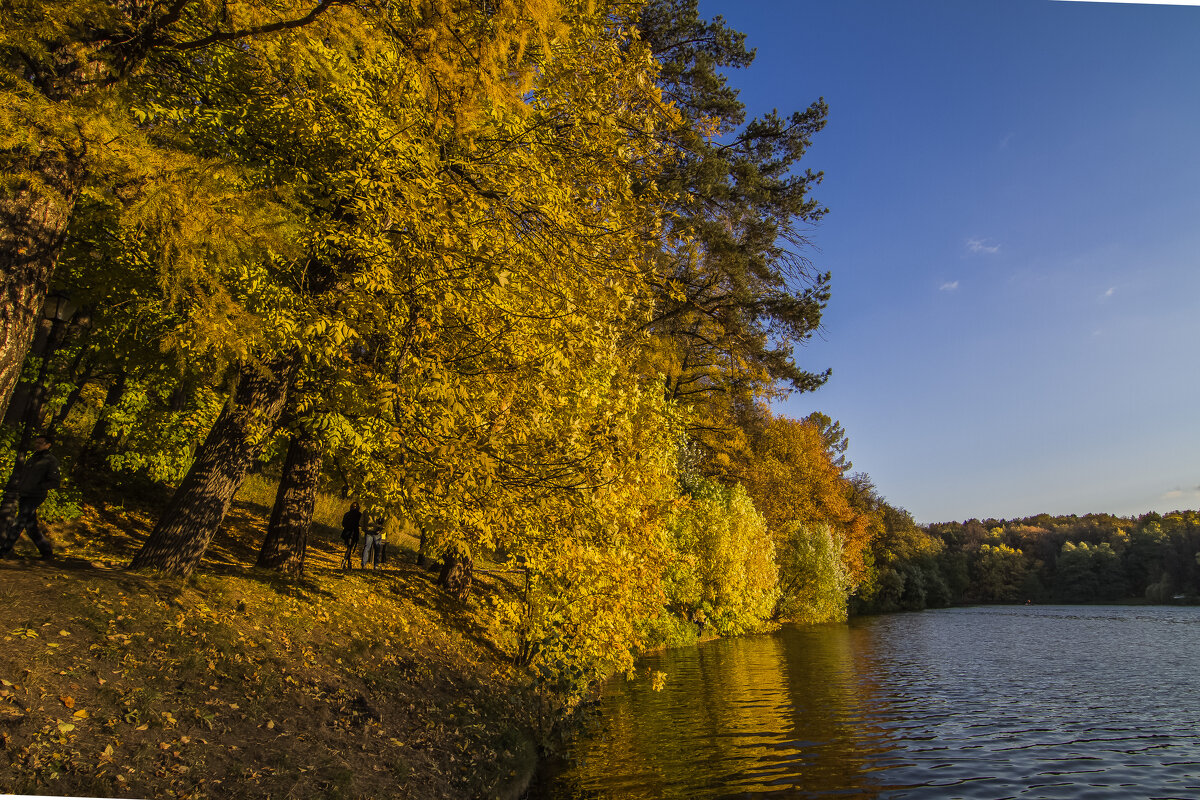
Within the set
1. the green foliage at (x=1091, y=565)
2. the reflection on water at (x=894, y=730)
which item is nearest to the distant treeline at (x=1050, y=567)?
the green foliage at (x=1091, y=565)

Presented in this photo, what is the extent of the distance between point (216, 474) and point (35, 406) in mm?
5402

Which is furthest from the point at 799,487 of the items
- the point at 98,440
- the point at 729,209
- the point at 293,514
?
the point at 98,440

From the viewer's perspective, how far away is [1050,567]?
9531 centimetres

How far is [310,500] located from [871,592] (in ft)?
200

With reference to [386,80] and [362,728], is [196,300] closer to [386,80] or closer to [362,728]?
[386,80]

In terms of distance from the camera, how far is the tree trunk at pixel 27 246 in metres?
6.03

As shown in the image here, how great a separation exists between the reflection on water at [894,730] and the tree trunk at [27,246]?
28.0 feet

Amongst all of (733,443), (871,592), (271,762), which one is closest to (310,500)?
(271,762)

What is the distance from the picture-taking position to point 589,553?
1060 cm

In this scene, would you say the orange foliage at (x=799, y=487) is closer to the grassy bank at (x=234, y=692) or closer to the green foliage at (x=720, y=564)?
the green foliage at (x=720, y=564)

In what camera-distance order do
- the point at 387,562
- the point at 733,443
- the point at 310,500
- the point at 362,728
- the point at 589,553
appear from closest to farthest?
1. the point at 362,728
2. the point at 589,553
3. the point at 310,500
4. the point at 387,562
5. the point at 733,443

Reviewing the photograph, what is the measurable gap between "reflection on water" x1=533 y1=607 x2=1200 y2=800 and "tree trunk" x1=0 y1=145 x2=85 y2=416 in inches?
336

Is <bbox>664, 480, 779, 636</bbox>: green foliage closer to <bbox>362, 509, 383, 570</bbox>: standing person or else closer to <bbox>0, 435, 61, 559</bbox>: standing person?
<bbox>362, 509, 383, 570</bbox>: standing person

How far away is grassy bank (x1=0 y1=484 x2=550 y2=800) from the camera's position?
17.1 feet
